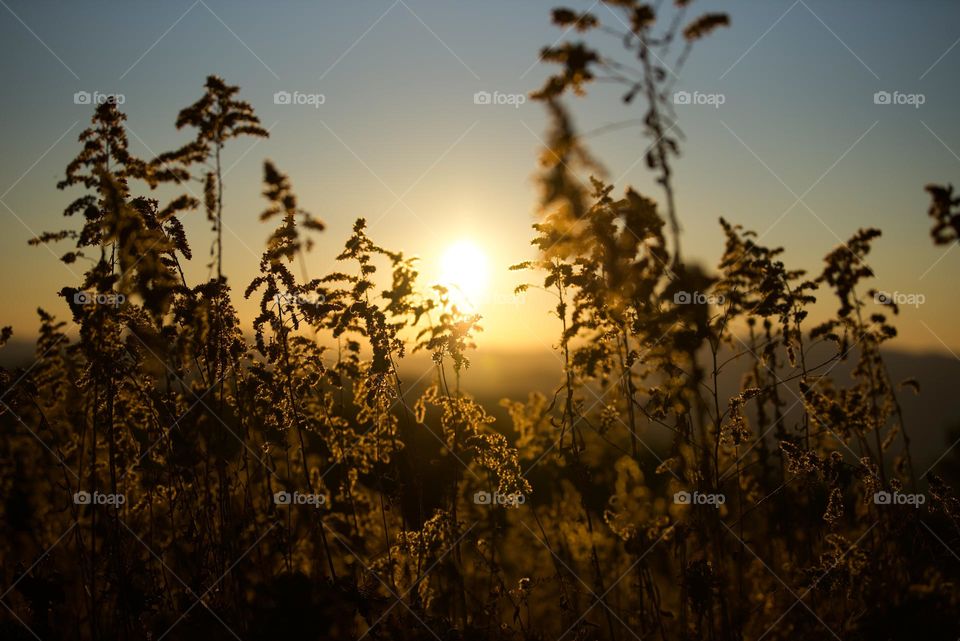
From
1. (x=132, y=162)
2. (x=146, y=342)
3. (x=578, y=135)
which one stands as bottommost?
(x=146, y=342)

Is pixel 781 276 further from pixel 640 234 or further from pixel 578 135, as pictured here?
→ pixel 578 135

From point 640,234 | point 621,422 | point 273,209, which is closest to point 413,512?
point 621,422

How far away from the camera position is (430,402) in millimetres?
5871

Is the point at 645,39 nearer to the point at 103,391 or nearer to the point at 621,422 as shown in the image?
the point at 621,422

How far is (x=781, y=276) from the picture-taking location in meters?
5.57

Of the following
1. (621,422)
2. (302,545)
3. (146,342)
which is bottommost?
(302,545)

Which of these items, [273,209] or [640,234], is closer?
[640,234]

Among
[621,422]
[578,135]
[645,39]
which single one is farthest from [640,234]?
[621,422]

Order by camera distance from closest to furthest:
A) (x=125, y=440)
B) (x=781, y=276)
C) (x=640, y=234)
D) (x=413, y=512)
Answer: (x=640, y=234) < (x=781, y=276) < (x=125, y=440) < (x=413, y=512)

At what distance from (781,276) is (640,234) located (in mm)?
2040

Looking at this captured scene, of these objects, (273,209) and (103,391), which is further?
(103,391)

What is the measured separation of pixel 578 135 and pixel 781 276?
3137 millimetres

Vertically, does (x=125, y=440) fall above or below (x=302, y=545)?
above

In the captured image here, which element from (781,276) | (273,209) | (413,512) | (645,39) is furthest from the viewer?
(413,512)
